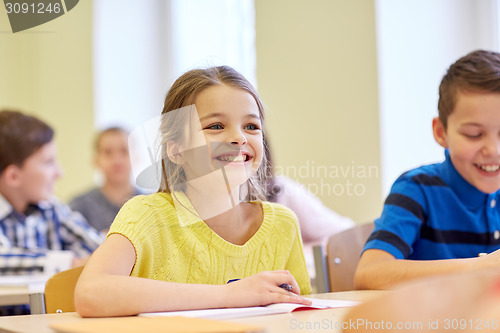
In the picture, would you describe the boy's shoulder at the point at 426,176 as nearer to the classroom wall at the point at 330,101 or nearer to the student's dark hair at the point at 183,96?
the student's dark hair at the point at 183,96

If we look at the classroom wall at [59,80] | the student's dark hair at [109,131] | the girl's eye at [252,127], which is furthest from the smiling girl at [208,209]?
the classroom wall at [59,80]

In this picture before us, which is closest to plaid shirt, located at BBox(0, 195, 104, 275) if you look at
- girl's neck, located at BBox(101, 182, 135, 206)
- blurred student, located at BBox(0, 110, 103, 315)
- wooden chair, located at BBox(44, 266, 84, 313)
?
blurred student, located at BBox(0, 110, 103, 315)

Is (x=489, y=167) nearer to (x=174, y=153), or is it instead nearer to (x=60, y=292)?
(x=174, y=153)

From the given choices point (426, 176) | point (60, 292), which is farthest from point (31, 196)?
point (426, 176)

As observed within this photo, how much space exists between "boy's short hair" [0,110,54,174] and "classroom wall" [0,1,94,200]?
2.00 m

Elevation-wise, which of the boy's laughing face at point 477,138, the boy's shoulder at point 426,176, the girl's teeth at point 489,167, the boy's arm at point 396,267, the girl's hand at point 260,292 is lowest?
the boy's arm at point 396,267

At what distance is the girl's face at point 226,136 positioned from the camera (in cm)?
102

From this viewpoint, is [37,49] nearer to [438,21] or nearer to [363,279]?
[438,21]

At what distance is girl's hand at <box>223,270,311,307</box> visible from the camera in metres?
0.81

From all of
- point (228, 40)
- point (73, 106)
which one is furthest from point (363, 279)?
point (73, 106)

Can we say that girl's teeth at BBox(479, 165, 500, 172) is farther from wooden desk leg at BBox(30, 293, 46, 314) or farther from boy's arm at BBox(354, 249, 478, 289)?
wooden desk leg at BBox(30, 293, 46, 314)

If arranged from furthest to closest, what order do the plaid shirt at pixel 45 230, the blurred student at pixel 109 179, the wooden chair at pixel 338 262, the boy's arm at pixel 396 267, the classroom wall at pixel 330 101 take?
1. the blurred student at pixel 109 179
2. the classroom wall at pixel 330 101
3. the plaid shirt at pixel 45 230
4. the wooden chair at pixel 338 262
5. the boy's arm at pixel 396 267

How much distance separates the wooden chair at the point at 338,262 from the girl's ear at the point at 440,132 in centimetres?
27

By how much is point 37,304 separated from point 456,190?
82 centimetres
